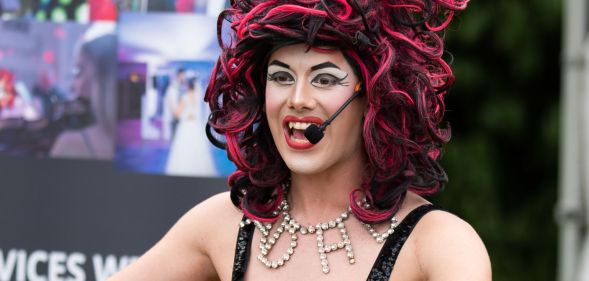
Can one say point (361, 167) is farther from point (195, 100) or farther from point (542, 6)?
point (542, 6)

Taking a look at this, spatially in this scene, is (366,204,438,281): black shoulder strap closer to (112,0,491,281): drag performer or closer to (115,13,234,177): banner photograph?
(112,0,491,281): drag performer

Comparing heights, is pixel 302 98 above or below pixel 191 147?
above

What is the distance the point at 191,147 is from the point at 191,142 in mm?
13

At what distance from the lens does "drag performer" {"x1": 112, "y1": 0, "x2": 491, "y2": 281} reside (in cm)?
264

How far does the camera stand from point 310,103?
2.66 meters

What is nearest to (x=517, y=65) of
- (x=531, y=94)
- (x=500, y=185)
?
(x=531, y=94)

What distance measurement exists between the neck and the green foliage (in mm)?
3718

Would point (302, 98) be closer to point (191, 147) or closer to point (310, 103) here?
point (310, 103)

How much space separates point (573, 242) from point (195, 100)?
5.35ft

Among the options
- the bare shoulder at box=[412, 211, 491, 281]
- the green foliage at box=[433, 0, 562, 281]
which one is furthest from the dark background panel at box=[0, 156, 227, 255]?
the green foliage at box=[433, 0, 562, 281]

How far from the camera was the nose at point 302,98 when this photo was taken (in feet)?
8.71

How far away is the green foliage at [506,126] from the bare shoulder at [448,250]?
3831 mm

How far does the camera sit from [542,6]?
6.32 m

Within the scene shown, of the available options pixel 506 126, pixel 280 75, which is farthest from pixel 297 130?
pixel 506 126
